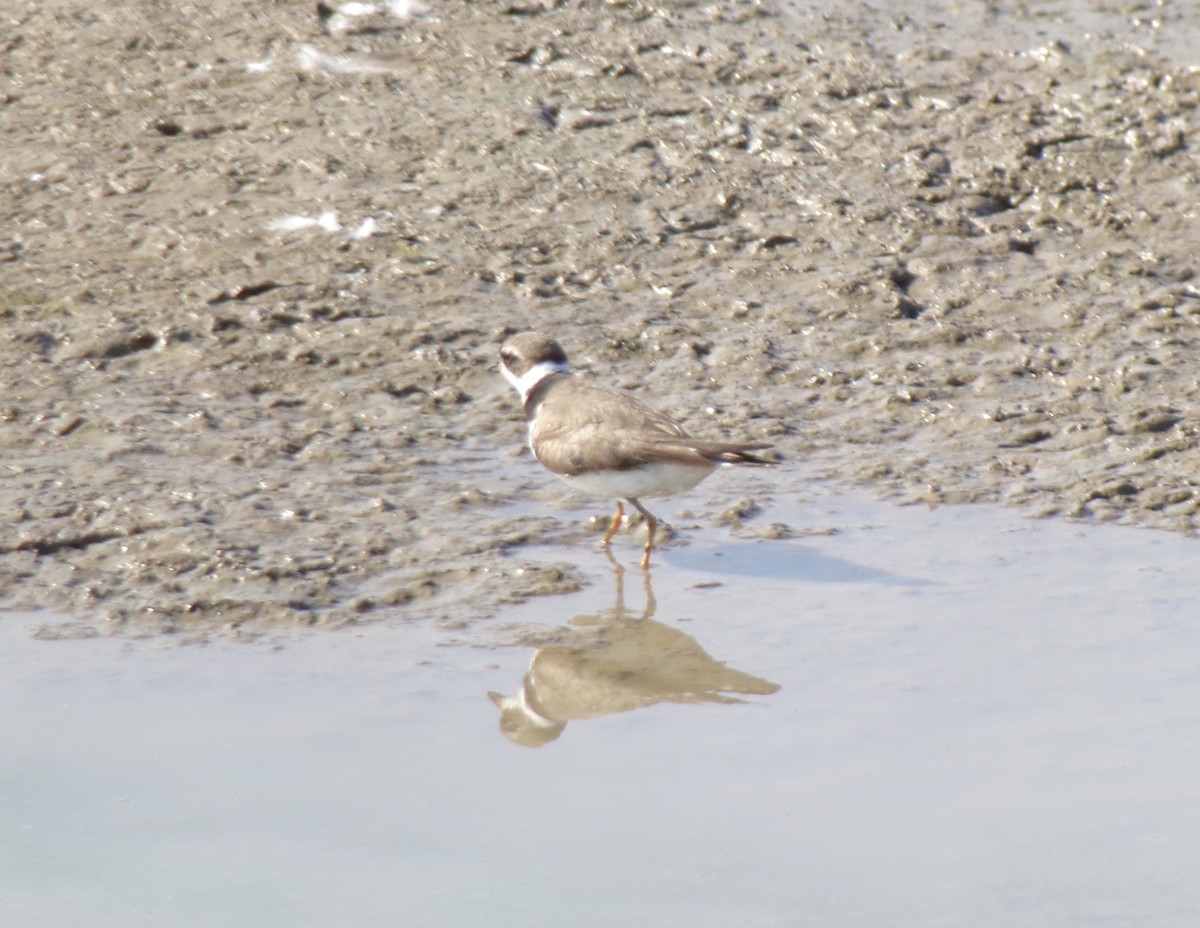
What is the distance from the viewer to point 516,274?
8.70 m

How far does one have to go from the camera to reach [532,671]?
5797 millimetres

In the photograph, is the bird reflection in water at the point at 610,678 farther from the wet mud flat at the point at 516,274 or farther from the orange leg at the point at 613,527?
the orange leg at the point at 613,527

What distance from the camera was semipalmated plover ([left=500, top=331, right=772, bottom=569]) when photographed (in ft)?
21.8

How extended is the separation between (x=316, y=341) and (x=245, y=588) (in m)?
2.10

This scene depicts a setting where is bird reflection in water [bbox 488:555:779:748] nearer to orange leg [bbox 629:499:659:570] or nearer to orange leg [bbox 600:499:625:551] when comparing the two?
orange leg [bbox 629:499:659:570]

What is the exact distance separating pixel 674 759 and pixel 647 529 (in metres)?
1.83

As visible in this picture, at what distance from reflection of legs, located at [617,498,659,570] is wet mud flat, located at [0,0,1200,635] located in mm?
301

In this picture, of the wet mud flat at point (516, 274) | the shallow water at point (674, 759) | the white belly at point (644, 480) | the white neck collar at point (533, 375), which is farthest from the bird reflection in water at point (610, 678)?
the white neck collar at point (533, 375)

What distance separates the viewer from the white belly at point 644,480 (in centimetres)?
671

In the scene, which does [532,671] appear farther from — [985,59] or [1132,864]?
[985,59]

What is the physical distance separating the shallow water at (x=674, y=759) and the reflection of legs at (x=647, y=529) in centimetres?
15

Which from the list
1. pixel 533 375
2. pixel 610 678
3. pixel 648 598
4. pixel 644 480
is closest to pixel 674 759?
pixel 610 678

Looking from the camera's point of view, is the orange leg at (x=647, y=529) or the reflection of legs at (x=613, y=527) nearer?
the orange leg at (x=647, y=529)

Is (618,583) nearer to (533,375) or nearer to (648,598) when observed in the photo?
(648,598)
